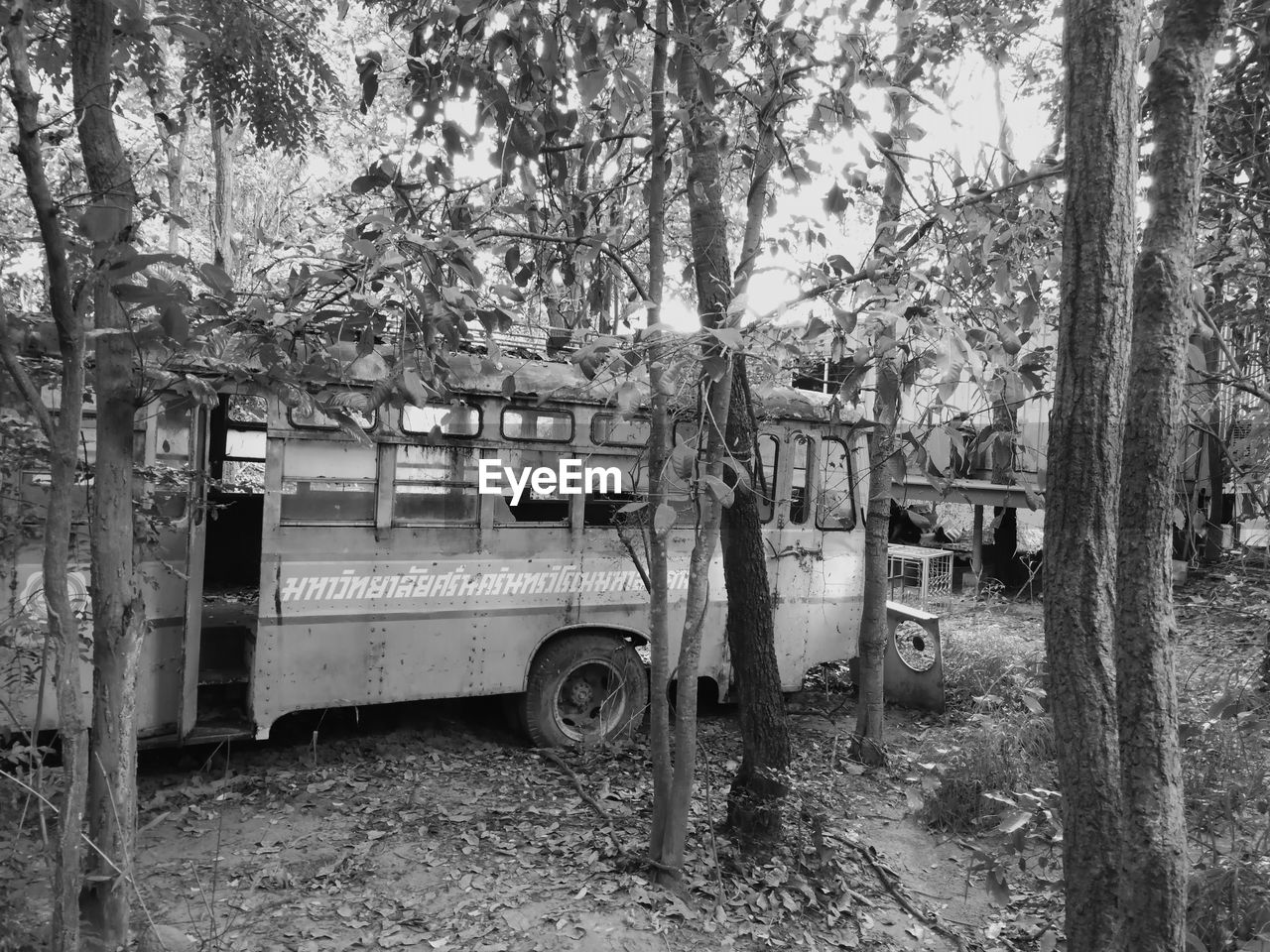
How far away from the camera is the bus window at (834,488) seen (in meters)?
7.29

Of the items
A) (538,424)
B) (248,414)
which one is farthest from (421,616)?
(248,414)

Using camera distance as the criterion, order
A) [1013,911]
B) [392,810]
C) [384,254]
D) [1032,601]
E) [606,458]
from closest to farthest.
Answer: [384,254] → [1013,911] → [392,810] → [606,458] → [1032,601]

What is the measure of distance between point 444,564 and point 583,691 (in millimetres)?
1534

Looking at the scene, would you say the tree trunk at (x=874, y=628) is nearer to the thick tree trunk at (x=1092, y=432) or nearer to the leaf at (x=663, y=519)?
the leaf at (x=663, y=519)

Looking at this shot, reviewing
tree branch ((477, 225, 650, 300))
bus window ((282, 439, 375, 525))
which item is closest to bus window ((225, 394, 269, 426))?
bus window ((282, 439, 375, 525))

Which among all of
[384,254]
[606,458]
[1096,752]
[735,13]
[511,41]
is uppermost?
A: [735,13]

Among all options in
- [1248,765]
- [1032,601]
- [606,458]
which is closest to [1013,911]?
[1248,765]

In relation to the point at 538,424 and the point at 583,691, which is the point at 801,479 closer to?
the point at 538,424

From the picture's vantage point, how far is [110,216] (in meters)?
2.18

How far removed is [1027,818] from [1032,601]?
11846 millimetres

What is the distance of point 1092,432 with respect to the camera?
7.26 feet

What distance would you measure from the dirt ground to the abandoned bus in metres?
0.49

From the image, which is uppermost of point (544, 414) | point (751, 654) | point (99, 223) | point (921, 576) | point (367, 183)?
point (367, 183)

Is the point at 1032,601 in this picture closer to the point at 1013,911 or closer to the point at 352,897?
the point at 1013,911
